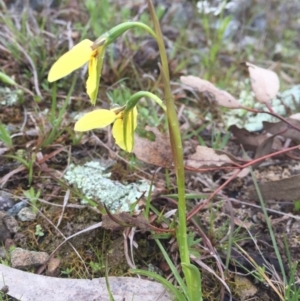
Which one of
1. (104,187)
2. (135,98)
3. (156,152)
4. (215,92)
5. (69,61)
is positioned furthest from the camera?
(215,92)

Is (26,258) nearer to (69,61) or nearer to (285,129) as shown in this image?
(69,61)

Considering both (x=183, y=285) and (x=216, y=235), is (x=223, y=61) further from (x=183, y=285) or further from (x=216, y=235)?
(x=183, y=285)

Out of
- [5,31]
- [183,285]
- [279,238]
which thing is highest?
[5,31]

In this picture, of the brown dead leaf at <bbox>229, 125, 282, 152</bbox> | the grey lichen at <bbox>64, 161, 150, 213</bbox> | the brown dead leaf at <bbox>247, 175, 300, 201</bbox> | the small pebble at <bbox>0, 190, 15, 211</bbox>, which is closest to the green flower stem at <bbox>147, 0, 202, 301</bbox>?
the grey lichen at <bbox>64, 161, 150, 213</bbox>

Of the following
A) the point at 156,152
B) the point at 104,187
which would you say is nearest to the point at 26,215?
the point at 104,187

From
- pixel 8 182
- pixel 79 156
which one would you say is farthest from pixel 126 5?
pixel 8 182

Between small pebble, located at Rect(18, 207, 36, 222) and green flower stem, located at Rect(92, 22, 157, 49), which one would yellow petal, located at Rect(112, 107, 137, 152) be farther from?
small pebble, located at Rect(18, 207, 36, 222)
